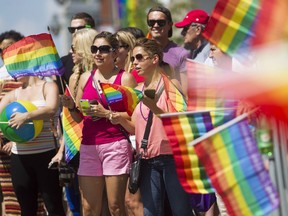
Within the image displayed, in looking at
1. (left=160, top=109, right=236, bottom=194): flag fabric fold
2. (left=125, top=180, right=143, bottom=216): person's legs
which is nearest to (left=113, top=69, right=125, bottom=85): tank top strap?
(left=125, top=180, right=143, bottom=216): person's legs

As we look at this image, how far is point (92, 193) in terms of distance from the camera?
8383mm

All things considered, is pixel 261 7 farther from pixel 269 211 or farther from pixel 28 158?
pixel 28 158

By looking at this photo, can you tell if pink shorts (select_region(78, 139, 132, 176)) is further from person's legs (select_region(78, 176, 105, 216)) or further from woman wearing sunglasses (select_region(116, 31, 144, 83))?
woman wearing sunglasses (select_region(116, 31, 144, 83))

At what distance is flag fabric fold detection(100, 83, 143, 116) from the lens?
806 cm

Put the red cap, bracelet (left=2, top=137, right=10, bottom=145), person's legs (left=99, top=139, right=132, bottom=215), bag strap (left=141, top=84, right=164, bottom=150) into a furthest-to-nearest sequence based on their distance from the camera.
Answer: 1. the red cap
2. bracelet (left=2, top=137, right=10, bottom=145)
3. person's legs (left=99, top=139, right=132, bottom=215)
4. bag strap (left=141, top=84, right=164, bottom=150)

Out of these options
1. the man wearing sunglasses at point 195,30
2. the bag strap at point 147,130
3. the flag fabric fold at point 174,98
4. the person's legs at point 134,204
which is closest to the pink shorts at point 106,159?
the person's legs at point 134,204

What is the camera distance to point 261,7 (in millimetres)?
5203

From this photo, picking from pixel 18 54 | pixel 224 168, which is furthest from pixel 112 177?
pixel 224 168

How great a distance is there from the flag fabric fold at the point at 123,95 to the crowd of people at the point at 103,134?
0.08 meters

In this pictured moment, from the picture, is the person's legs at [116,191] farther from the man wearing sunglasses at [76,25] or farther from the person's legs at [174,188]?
the man wearing sunglasses at [76,25]

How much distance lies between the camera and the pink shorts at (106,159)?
827cm

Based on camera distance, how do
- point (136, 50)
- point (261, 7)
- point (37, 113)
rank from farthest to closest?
1. point (37, 113)
2. point (136, 50)
3. point (261, 7)

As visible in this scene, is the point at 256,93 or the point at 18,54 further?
the point at 18,54

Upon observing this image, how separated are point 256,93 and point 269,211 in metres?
0.66
